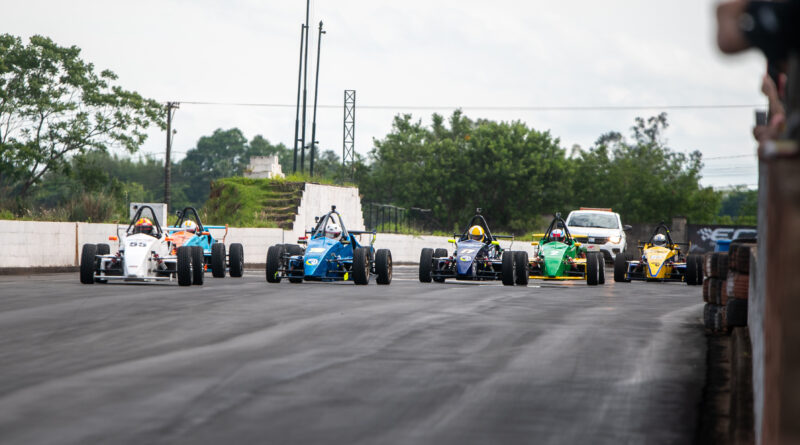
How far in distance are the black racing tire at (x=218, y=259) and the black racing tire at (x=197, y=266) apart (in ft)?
10.1

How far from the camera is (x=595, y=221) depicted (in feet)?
107

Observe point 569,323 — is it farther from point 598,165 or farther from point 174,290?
point 598,165

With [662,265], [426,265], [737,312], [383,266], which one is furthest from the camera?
[662,265]

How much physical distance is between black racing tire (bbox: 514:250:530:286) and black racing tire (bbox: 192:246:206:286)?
634cm

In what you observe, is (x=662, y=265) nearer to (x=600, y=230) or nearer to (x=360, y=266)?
(x=360, y=266)

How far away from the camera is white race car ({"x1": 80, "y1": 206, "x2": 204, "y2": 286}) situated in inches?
689

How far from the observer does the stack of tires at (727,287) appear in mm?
8766

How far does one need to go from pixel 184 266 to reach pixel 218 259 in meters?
3.56

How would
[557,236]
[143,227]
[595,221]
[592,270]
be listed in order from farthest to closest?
[595,221] < [557,236] < [592,270] < [143,227]

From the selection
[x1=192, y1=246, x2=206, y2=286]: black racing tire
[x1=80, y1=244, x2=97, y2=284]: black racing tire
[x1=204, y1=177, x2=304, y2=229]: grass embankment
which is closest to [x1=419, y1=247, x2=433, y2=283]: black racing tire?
[x1=192, y1=246, x2=206, y2=286]: black racing tire

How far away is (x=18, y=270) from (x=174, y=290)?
30.5ft

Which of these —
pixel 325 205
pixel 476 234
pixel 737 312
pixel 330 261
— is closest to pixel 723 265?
pixel 737 312

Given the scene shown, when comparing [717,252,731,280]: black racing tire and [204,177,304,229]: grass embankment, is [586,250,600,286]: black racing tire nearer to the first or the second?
Result: [717,252,731,280]: black racing tire

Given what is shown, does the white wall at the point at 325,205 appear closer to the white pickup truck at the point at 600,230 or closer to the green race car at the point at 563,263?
the white pickup truck at the point at 600,230
